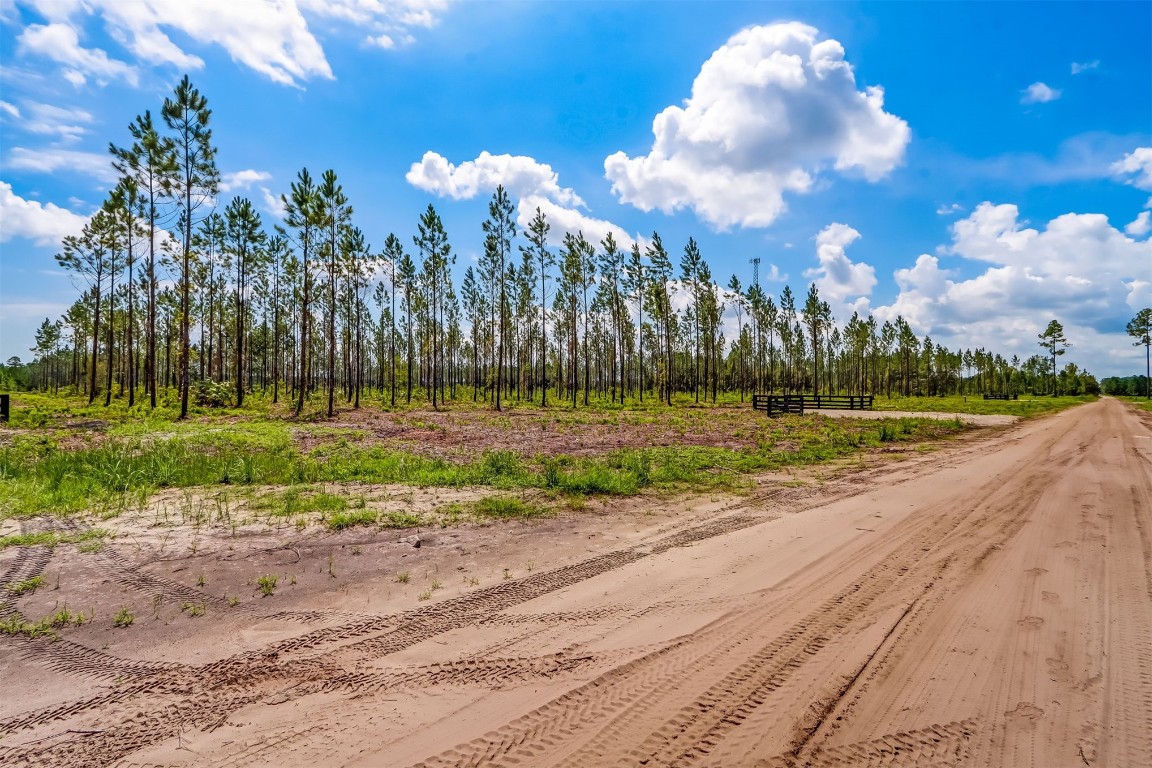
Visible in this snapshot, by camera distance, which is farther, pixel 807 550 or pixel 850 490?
pixel 850 490

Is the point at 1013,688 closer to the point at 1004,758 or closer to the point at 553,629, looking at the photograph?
the point at 1004,758

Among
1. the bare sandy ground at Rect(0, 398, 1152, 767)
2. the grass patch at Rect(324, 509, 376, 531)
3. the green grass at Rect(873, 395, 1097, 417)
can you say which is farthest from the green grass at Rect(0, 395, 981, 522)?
the green grass at Rect(873, 395, 1097, 417)

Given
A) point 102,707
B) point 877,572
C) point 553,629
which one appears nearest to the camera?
point 102,707

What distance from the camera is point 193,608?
183 inches

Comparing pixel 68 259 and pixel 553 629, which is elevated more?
pixel 68 259

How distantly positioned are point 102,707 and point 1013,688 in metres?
6.37

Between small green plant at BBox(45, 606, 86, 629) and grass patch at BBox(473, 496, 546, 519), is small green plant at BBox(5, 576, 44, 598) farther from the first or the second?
grass patch at BBox(473, 496, 546, 519)

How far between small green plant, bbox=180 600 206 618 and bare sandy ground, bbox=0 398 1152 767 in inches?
4.4

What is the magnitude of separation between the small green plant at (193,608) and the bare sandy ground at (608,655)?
4.4 inches

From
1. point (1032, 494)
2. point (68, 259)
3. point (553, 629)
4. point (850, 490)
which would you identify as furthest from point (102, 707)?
point (68, 259)

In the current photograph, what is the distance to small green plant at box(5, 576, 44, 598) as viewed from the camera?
16.1 feet

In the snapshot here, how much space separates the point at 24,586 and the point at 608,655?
6095 millimetres

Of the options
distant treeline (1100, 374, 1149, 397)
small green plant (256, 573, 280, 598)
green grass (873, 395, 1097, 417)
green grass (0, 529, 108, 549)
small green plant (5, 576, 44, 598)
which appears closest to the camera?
small green plant (5, 576, 44, 598)

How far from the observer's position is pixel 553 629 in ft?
14.2
